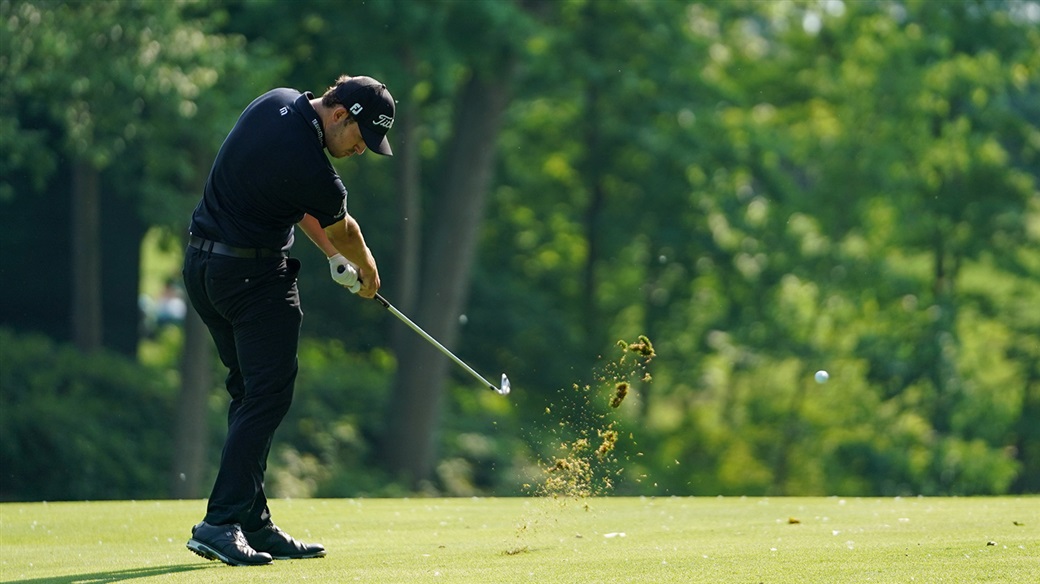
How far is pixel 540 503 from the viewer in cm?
1005

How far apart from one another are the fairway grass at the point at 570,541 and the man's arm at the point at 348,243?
119 cm

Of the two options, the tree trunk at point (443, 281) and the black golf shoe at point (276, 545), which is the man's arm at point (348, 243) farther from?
the tree trunk at point (443, 281)

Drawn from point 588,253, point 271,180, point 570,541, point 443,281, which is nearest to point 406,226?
point 443,281

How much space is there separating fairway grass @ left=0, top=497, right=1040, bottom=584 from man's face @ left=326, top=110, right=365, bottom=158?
1708 mm

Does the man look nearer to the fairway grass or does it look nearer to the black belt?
the black belt

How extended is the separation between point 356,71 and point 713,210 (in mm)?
9127

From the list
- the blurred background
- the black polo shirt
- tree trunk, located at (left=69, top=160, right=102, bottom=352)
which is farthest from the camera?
tree trunk, located at (left=69, top=160, right=102, bottom=352)

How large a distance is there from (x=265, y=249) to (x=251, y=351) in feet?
1.45

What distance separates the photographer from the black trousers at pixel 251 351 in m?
6.99

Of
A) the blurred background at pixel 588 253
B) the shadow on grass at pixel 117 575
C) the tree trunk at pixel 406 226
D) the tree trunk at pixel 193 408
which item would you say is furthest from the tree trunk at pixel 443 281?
the shadow on grass at pixel 117 575

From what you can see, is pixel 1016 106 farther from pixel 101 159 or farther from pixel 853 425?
pixel 101 159

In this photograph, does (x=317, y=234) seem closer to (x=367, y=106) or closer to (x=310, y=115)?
(x=310, y=115)

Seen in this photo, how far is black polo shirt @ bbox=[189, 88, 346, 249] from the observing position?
6.70m

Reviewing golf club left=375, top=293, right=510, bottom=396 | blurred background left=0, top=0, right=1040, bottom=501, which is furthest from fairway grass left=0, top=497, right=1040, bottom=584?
blurred background left=0, top=0, right=1040, bottom=501
